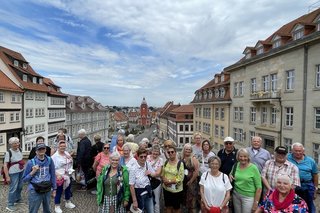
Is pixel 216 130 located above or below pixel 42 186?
below

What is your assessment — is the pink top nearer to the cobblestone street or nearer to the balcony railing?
the cobblestone street

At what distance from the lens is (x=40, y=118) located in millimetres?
34281

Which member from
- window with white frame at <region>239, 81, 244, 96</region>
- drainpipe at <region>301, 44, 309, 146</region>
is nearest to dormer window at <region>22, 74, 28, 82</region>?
window with white frame at <region>239, 81, 244, 96</region>

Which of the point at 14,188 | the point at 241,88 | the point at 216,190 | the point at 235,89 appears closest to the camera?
the point at 216,190

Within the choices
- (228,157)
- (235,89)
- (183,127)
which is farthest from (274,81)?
(183,127)

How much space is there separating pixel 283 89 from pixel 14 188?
20.6 m

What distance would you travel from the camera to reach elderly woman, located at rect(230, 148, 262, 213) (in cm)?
404

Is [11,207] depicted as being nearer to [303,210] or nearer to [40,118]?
[303,210]

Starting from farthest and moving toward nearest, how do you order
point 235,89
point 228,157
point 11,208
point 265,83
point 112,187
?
point 235,89 → point 265,83 → point 11,208 → point 228,157 → point 112,187

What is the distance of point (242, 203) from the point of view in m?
4.13

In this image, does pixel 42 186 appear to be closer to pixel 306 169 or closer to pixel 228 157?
pixel 228 157

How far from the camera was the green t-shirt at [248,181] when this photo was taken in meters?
A: 4.03

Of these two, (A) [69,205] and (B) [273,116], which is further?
(B) [273,116]

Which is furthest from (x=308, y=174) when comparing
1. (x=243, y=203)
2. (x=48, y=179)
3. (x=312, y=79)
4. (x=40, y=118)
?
(x=40, y=118)
